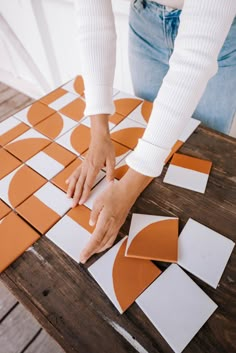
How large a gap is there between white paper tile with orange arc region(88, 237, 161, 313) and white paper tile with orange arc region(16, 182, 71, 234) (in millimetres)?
130

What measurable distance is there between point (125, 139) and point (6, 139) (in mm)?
317

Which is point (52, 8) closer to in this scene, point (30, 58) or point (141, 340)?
point (30, 58)

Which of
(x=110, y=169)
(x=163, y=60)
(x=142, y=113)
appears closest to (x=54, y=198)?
(x=110, y=169)

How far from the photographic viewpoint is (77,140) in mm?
683

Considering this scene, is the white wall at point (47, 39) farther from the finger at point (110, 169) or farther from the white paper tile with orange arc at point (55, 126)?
the finger at point (110, 169)

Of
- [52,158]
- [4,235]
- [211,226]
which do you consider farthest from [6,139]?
[211,226]

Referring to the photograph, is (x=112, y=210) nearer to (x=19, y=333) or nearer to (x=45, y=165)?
(x=45, y=165)

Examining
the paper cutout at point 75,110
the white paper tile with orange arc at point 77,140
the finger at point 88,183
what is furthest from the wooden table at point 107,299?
the paper cutout at point 75,110

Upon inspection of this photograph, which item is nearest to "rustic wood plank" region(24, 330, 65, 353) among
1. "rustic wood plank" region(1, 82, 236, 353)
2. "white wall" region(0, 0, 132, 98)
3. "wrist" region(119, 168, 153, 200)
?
"rustic wood plank" region(1, 82, 236, 353)

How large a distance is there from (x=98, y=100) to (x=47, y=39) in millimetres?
1199

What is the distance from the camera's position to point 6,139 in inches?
27.6

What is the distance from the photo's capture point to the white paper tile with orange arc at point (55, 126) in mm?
707

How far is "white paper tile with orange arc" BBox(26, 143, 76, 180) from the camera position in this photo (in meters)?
0.61

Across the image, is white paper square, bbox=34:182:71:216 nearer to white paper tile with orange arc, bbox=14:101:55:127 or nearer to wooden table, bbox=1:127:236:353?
wooden table, bbox=1:127:236:353
